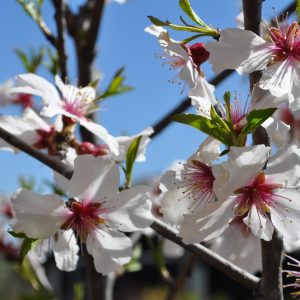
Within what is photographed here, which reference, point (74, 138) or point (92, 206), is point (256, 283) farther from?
point (74, 138)

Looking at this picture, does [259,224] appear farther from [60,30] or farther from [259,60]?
[60,30]


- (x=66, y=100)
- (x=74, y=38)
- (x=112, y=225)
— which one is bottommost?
(x=112, y=225)

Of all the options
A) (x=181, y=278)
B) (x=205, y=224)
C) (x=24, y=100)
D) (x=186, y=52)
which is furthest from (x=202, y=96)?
(x=24, y=100)

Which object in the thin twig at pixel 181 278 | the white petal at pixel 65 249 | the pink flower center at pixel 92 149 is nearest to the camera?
the white petal at pixel 65 249

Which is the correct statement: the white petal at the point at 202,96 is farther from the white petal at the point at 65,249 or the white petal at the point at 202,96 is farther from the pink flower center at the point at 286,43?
the white petal at the point at 65,249

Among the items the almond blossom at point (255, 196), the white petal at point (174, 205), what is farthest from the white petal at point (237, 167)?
the white petal at point (174, 205)

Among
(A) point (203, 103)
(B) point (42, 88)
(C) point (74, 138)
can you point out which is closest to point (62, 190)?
(C) point (74, 138)
